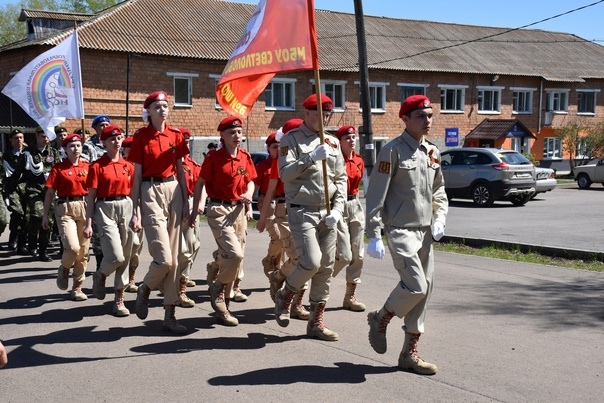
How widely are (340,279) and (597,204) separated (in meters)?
15.3

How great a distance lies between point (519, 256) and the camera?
40.2 ft

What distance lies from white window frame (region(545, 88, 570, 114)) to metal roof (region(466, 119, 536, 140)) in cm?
555

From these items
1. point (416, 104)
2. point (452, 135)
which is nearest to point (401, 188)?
point (416, 104)

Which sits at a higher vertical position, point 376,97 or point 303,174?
point 376,97

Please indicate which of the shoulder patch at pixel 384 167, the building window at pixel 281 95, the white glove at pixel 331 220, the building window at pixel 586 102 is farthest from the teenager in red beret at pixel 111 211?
the building window at pixel 586 102

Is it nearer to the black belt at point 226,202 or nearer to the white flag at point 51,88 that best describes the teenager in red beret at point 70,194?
the white flag at point 51,88

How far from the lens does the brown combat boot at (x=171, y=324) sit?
7070mm

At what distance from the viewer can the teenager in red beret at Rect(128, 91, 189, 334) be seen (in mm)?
7055

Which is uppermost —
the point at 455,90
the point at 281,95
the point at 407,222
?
the point at 455,90

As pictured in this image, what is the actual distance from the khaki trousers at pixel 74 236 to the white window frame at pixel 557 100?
149 ft

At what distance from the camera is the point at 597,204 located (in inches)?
901

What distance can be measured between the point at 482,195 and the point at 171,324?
17164mm

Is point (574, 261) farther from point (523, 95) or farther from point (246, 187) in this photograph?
point (523, 95)

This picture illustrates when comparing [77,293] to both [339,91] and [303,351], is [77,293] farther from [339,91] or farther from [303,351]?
[339,91]
